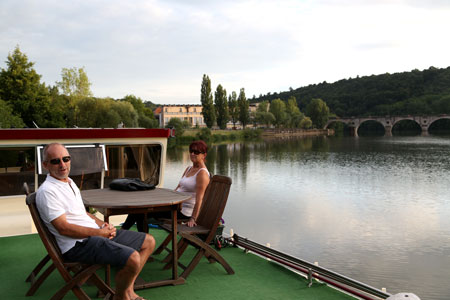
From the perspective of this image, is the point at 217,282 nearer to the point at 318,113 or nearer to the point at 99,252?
the point at 99,252

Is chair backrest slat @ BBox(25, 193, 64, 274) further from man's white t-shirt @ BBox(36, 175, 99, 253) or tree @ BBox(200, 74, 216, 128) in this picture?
tree @ BBox(200, 74, 216, 128)

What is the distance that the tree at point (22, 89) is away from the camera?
104 ft

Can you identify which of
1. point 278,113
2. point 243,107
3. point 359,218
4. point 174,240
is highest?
point 243,107

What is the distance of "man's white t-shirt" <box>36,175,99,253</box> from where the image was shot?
3010mm

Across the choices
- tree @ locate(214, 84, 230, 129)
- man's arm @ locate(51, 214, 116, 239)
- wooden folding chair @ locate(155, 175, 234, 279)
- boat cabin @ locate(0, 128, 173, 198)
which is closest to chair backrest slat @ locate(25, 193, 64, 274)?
man's arm @ locate(51, 214, 116, 239)

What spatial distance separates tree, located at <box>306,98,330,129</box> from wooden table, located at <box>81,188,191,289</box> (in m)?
107

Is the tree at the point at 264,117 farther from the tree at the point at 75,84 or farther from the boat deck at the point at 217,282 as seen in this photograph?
the boat deck at the point at 217,282

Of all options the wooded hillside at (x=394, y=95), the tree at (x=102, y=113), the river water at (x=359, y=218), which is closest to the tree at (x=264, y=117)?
the wooded hillside at (x=394, y=95)

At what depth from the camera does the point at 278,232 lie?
48.2 ft

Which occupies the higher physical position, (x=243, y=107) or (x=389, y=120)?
(x=243, y=107)

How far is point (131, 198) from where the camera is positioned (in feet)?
13.1

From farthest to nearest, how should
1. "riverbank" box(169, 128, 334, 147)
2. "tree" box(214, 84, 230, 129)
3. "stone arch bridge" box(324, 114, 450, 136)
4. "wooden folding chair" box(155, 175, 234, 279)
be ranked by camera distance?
"stone arch bridge" box(324, 114, 450, 136) → "tree" box(214, 84, 230, 129) → "riverbank" box(169, 128, 334, 147) → "wooden folding chair" box(155, 175, 234, 279)

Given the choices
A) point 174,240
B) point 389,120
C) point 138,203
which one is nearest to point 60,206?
point 138,203

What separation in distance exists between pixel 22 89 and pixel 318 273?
3275 cm
